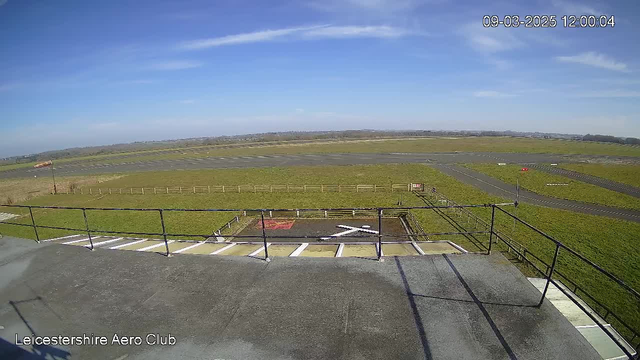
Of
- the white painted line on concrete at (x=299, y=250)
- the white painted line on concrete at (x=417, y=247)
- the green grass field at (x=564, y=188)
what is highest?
the white painted line on concrete at (x=417, y=247)

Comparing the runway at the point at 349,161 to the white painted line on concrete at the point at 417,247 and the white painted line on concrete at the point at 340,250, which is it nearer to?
the white painted line on concrete at the point at 417,247

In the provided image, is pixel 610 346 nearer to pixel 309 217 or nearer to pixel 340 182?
→ pixel 309 217

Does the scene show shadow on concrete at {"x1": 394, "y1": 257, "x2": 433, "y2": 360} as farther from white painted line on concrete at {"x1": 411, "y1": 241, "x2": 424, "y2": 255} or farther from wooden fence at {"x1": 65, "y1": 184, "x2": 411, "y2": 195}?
wooden fence at {"x1": 65, "y1": 184, "x2": 411, "y2": 195}

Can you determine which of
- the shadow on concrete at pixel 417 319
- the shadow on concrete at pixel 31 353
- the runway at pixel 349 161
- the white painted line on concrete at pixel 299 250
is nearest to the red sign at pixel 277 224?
the white painted line on concrete at pixel 299 250

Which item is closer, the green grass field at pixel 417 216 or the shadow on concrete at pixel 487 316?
the shadow on concrete at pixel 487 316

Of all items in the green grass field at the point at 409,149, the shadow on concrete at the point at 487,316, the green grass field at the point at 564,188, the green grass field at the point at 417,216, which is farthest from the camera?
the green grass field at the point at 409,149

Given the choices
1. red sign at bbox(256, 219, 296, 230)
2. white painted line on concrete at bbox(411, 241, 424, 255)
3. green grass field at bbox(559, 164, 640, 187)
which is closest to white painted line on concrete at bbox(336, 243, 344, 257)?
white painted line on concrete at bbox(411, 241, 424, 255)

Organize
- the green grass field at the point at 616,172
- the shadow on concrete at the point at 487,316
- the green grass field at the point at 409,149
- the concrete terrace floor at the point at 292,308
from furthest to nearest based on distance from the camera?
1. the green grass field at the point at 409,149
2. the green grass field at the point at 616,172
3. the concrete terrace floor at the point at 292,308
4. the shadow on concrete at the point at 487,316

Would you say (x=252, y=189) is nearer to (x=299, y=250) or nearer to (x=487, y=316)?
(x=299, y=250)
